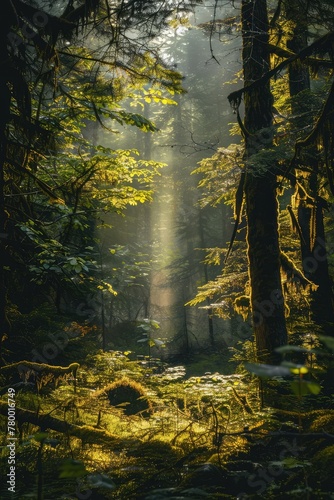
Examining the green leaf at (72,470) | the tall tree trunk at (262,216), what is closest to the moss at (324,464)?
the green leaf at (72,470)

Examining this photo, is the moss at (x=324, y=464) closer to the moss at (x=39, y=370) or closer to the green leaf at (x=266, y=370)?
the green leaf at (x=266, y=370)

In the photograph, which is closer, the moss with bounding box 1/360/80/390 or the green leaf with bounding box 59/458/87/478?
the green leaf with bounding box 59/458/87/478

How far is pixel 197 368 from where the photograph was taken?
17031 millimetres

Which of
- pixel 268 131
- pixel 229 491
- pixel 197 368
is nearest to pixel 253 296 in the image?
pixel 268 131

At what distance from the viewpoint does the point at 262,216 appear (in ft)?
24.8

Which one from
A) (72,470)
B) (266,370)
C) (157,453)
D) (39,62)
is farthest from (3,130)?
(266,370)

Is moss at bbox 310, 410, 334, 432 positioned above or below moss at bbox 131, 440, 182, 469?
above

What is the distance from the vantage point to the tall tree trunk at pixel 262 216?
287 inches

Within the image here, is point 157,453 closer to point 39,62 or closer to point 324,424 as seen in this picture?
point 324,424

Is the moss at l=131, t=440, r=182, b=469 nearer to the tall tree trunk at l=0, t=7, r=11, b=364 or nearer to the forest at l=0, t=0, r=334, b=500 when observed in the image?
the forest at l=0, t=0, r=334, b=500

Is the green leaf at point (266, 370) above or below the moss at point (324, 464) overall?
above

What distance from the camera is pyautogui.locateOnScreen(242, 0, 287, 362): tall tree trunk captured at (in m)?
7.29

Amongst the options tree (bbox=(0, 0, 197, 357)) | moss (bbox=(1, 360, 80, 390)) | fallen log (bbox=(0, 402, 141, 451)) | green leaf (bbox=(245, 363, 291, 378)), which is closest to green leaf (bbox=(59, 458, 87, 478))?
green leaf (bbox=(245, 363, 291, 378))

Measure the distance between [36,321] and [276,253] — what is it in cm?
494
